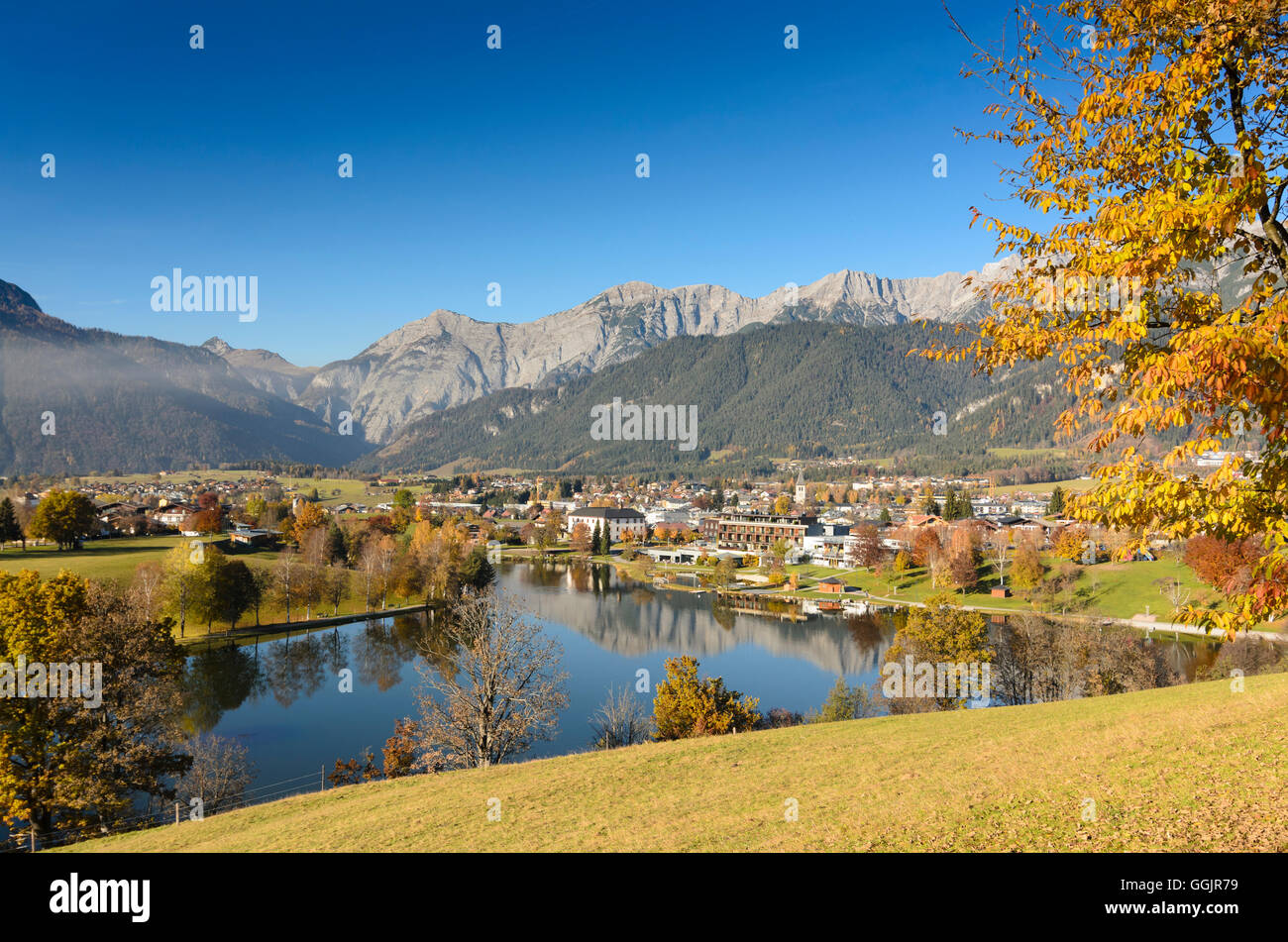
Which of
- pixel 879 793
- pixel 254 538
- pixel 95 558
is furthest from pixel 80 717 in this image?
pixel 254 538

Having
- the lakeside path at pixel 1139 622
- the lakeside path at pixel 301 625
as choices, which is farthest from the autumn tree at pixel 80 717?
the lakeside path at pixel 1139 622

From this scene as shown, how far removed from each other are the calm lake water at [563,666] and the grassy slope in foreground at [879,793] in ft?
50.1

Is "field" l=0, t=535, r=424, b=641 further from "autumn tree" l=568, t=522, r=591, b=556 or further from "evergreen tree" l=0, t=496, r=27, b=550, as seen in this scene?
"autumn tree" l=568, t=522, r=591, b=556

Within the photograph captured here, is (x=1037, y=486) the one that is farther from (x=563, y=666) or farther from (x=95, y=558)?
(x=95, y=558)

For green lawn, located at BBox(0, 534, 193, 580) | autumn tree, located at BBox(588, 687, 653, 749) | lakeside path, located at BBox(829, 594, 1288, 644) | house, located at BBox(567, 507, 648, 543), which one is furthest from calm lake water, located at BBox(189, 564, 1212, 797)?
house, located at BBox(567, 507, 648, 543)

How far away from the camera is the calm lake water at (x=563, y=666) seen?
33.8m

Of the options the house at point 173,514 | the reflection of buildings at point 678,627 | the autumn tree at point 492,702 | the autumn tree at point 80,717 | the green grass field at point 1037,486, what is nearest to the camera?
the autumn tree at point 80,717

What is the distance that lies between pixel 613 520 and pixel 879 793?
123 metres

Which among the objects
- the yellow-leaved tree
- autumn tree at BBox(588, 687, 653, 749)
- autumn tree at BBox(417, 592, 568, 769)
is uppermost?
the yellow-leaved tree

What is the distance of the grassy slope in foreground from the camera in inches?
307

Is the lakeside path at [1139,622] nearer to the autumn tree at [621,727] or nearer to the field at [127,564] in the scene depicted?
the autumn tree at [621,727]

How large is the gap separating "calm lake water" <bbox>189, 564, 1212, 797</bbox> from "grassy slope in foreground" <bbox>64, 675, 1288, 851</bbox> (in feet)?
50.1
